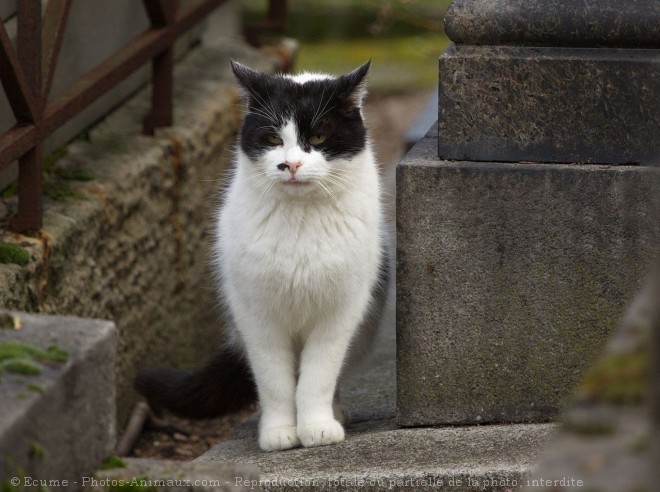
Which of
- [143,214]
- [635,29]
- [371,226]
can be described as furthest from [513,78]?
[143,214]

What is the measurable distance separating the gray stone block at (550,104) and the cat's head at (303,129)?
0.29 meters

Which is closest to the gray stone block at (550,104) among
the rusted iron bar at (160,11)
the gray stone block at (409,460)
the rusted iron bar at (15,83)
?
the gray stone block at (409,460)

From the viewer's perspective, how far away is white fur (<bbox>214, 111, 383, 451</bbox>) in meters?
3.04

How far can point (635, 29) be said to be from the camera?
9.43ft

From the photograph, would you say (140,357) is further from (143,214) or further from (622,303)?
(622,303)

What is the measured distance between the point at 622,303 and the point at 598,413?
1636 millimetres

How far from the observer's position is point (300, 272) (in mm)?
3043

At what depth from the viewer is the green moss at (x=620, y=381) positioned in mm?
1409

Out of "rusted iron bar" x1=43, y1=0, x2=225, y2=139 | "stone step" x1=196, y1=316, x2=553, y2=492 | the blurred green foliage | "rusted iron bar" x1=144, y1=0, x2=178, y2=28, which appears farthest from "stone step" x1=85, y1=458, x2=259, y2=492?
the blurred green foliage

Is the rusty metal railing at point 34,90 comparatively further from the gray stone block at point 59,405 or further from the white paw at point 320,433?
the gray stone block at point 59,405

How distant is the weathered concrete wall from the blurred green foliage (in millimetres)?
3089

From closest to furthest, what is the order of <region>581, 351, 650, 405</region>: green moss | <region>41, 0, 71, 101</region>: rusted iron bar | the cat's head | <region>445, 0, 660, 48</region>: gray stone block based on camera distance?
<region>581, 351, 650, 405</region>: green moss
<region>445, 0, 660, 48</region>: gray stone block
the cat's head
<region>41, 0, 71, 101</region>: rusted iron bar

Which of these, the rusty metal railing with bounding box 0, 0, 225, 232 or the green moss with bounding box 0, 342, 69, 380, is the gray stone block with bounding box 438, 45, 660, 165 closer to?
the rusty metal railing with bounding box 0, 0, 225, 232

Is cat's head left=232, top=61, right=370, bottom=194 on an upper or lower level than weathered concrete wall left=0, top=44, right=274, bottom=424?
upper
